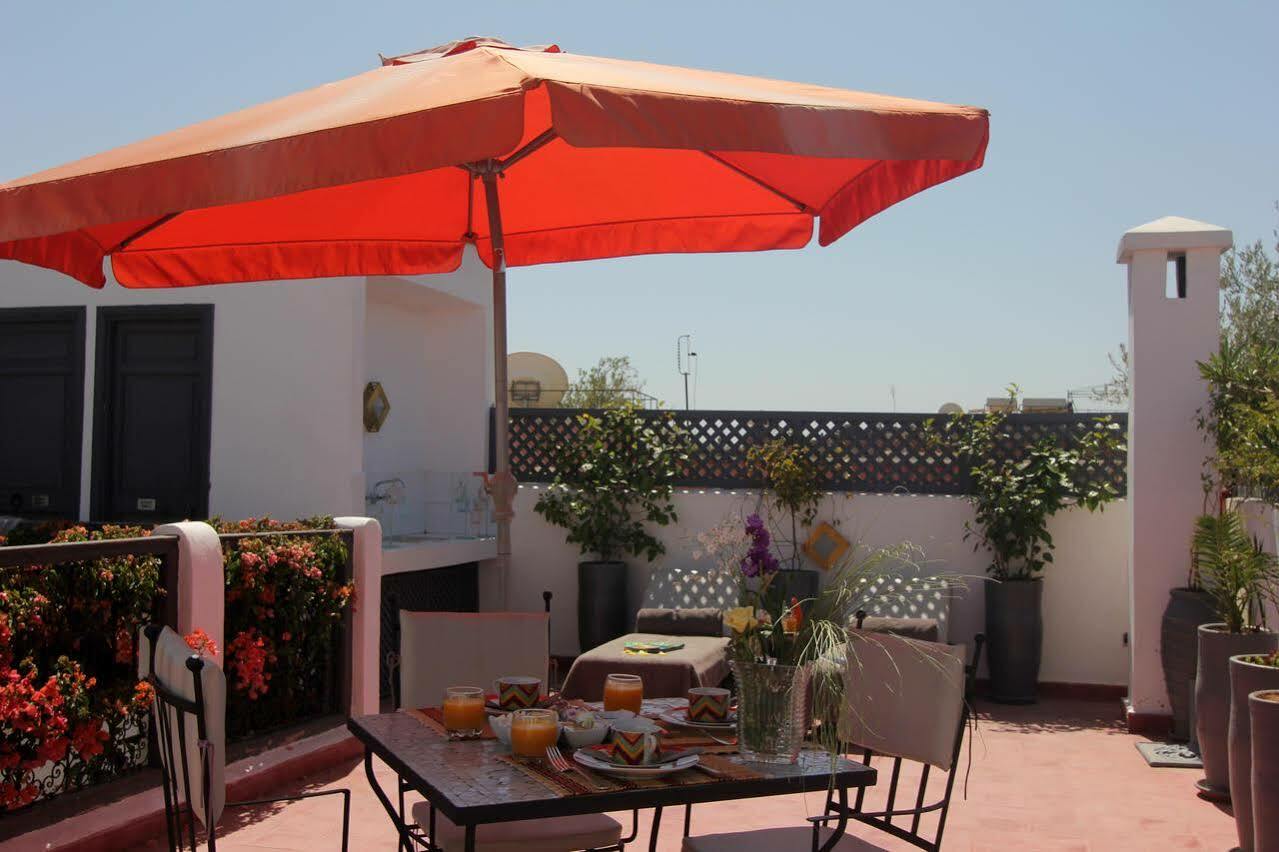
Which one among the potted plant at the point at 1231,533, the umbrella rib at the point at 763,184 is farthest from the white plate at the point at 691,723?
the potted plant at the point at 1231,533

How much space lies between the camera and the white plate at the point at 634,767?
2297 millimetres

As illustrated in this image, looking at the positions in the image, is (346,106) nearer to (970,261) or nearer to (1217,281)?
(1217,281)

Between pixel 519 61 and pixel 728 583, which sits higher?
pixel 519 61

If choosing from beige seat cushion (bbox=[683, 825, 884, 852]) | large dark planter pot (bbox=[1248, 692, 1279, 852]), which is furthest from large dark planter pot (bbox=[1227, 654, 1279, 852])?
beige seat cushion (bbox=[683, 825, 884, 852])

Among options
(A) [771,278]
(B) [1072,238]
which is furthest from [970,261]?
(A) [771,278]

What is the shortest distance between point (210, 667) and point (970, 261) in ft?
36.6

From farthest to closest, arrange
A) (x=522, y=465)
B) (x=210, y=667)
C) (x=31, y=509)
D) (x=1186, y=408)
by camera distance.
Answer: (x=522, y=465), (x=31, y=509), (x=1186, y=408), (x=210, y=667)

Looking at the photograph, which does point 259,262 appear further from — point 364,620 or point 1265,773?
point 1265,773

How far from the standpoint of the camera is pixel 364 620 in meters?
5.71

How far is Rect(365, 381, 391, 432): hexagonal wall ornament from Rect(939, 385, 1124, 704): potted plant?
13.2 ft

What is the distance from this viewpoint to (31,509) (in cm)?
789

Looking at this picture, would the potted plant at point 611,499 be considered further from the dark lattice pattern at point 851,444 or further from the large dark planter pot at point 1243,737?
the large dark planter pot at point 1243,737

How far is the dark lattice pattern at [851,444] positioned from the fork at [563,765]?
5.96 m

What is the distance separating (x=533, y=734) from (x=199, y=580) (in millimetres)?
2475
